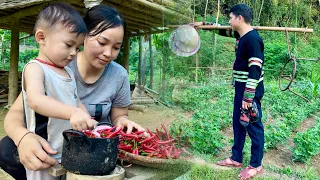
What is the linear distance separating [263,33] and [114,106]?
997 cm

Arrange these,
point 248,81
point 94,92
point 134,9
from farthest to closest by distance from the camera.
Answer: point 134,9, point 248,81, point 94,92

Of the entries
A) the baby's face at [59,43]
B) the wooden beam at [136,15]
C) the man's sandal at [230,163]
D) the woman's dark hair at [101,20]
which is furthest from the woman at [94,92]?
the wooden beam at [136,15]

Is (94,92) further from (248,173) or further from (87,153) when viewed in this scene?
(248,173)

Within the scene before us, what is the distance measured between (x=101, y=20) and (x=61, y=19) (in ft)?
0.48

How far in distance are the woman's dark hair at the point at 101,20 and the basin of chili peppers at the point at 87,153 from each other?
1.32ft

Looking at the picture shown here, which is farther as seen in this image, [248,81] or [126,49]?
[126,49]

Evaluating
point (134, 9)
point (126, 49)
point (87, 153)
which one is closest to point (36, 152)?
point (87, 153)

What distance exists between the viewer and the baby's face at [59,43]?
3.22ft

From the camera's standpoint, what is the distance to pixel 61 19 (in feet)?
3.25

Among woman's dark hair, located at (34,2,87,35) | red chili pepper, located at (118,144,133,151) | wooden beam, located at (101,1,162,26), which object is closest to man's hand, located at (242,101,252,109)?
red chili pepper, located at (118,144,133,151)

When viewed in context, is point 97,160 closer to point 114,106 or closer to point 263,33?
point 114,106

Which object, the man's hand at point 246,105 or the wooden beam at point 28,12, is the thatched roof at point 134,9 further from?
the man's hand at point 246,105

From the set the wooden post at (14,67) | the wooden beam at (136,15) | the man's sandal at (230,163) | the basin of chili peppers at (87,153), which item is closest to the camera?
the basin of chili peppers at (87,153)

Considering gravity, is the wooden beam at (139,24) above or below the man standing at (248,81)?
above
